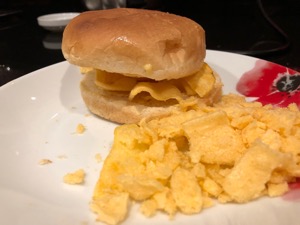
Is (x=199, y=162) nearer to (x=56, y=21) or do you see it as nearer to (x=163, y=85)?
(x=163, y=85)

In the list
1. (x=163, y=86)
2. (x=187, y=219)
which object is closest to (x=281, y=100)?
(x=163, y=86)

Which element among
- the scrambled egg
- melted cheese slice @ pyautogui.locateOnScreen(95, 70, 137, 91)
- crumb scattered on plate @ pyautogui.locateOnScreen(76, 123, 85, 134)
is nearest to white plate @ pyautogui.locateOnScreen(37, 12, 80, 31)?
melted cheese slice @ pyautogui.locateOnScreen(95, 70, 137, 91)

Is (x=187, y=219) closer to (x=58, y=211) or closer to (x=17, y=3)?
(x=58, y=211)

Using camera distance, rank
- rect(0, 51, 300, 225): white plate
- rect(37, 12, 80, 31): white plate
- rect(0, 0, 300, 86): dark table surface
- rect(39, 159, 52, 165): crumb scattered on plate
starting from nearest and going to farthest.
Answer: rect(0, 51, 300, 225): white plate → rect(39, 159, 52, 165): crumb scattered on plate → rect(0, 0, 300, 86): dark table surface → rect(37, 12, 80, 31): white plate

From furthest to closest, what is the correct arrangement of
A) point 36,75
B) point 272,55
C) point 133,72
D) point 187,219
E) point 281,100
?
point 272,55, point 36,75, point 281,100, point 133,72, point 187,219

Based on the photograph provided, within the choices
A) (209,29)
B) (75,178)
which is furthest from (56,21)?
(75,178)

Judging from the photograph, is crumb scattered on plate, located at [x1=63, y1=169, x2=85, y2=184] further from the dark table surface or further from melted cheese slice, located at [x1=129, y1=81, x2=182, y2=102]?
the dark table surface
